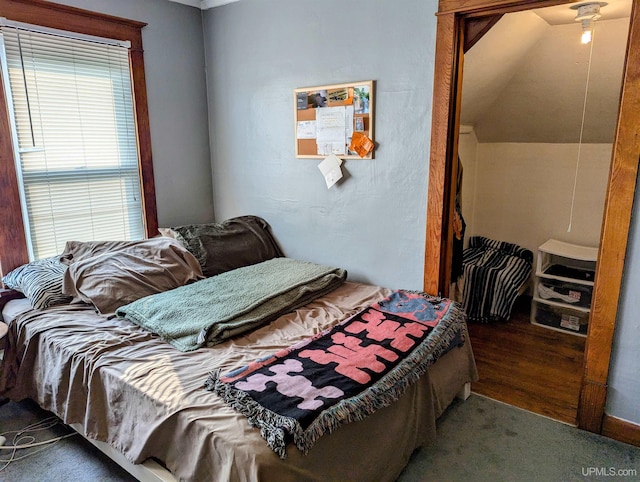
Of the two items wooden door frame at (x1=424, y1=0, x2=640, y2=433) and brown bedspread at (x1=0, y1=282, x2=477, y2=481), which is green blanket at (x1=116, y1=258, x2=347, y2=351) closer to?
brown bedspread at (x1=0, y1=282, x2=477, y2=481)

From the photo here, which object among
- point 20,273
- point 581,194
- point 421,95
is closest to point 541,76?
point 581,194

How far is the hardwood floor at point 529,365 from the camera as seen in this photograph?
2.42 m

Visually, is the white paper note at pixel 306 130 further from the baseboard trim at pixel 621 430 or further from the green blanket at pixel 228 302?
the baseboard trim at pixel 621 430

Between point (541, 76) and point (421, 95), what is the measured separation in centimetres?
138

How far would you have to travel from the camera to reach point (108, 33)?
2727mm

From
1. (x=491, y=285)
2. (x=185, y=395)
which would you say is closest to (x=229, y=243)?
(x=185, y=395)

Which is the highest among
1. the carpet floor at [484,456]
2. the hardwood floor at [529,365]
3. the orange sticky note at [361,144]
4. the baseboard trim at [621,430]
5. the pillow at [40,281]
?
the orange sticky note at [361,144]

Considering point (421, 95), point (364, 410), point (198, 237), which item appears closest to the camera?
point (364, 410)

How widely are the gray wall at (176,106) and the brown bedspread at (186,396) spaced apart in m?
1.22

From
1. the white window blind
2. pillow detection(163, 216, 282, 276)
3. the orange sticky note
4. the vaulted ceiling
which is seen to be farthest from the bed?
the vaulted ceiling

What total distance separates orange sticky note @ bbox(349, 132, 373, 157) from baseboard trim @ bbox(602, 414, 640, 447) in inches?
70.8

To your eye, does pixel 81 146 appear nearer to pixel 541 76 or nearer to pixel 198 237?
pixel 198 237

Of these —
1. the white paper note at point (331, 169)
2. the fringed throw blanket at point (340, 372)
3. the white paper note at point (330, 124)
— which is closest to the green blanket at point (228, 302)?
the fringed throw blanket at point (340, 372)

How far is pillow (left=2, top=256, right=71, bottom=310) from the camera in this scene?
→ 226 cm
